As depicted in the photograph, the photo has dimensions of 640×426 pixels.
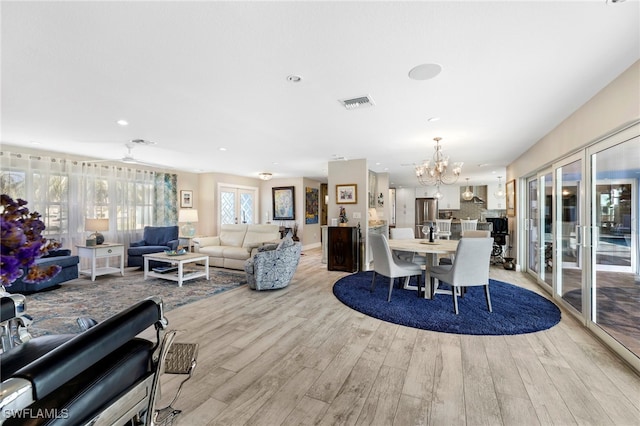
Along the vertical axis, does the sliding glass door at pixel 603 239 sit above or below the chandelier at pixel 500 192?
below

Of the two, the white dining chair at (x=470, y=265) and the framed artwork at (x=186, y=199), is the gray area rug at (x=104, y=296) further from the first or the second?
the white dining chair at (x=470, y=265)

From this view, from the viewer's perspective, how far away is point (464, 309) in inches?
136

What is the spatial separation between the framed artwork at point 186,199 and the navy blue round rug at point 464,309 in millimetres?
5331

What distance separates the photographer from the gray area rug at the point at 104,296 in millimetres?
3223

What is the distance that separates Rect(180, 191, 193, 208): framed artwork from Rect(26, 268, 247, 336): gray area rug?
2616 millimetres

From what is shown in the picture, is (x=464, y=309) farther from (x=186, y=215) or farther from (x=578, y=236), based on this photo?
(x=186, y=215)

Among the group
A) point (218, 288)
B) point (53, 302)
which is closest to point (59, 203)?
point (53, 302)

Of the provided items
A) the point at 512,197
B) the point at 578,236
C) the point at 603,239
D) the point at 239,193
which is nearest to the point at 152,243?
the point at 239,193

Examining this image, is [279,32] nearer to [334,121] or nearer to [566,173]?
[334,121]

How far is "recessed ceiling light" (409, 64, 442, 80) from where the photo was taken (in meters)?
2.11

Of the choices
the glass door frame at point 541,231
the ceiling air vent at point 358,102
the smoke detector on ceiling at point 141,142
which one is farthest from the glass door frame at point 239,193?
the glass door frame at point 541,231

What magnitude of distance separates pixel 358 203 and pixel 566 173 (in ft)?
11.3

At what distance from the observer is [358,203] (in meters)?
6.07

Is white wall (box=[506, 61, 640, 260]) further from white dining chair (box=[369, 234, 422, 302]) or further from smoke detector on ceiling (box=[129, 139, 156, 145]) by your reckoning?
smoke detector on ceiling (box=[129, 139, 156, 145])
